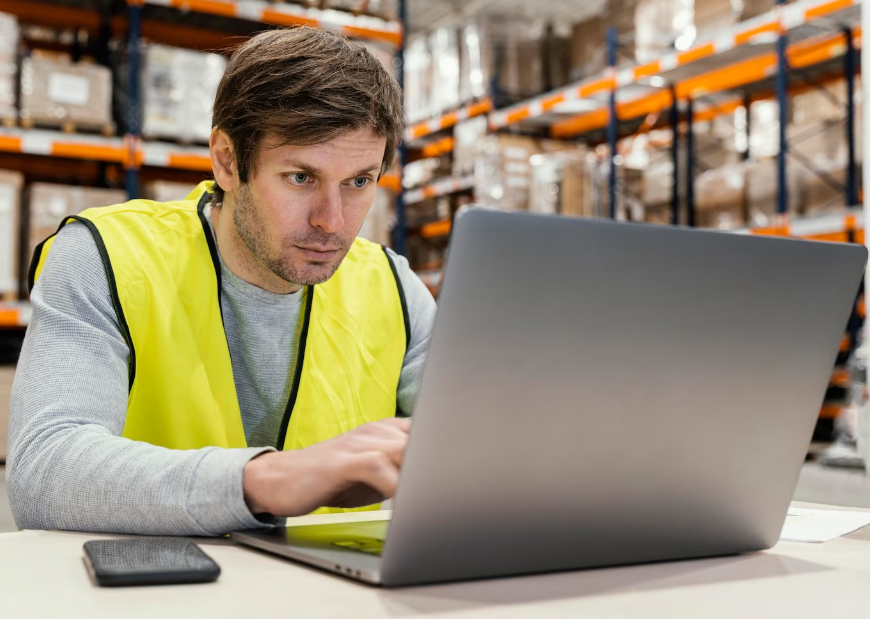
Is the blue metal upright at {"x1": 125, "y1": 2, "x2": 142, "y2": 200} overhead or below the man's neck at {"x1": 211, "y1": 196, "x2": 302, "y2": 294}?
overhead

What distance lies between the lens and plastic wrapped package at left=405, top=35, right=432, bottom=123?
7.26 metres

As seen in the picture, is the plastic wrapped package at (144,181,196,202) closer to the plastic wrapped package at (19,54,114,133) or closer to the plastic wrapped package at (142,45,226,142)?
the plastic wrapped package at (142,45,226,142)

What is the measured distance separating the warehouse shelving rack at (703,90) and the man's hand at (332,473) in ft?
13.7

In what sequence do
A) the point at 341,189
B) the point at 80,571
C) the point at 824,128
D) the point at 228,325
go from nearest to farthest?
the point at 80,571 → the point at 341,189 → the point at 228,325 → the point at 824,128

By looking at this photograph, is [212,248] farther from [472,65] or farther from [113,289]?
[472,65]

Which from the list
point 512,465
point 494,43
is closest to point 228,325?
point 512,465

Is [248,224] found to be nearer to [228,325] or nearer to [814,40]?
[228,325]

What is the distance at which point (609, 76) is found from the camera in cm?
579

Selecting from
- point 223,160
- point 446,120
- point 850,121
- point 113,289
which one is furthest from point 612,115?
point 113,289

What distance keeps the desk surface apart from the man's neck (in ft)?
2.21

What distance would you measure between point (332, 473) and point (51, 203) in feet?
14.1

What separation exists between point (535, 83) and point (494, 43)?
42 cm

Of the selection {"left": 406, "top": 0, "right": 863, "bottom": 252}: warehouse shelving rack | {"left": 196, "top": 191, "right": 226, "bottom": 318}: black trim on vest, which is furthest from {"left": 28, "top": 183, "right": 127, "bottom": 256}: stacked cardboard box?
{"left": 196, "top": 191, "right": 226, "bottom": 318}: black trim on vest

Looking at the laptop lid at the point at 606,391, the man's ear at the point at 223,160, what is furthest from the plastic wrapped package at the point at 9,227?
the laptop lid at the point at 606,391
